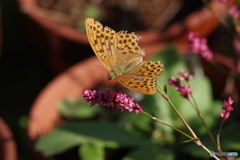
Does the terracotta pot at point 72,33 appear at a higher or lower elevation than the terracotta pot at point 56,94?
higher

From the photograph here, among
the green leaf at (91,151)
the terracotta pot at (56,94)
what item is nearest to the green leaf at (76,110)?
the terracotta pot at (56,94)

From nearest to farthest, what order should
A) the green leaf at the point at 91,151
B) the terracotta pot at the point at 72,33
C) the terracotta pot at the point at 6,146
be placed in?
1. the green leaf at the point at 91,151
2. the terracotta pot at the point at 6,146
3. the terracotta pot at the point at 72,33

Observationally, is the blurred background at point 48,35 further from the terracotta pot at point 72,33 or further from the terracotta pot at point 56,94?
the terracotta pot at point 56,94

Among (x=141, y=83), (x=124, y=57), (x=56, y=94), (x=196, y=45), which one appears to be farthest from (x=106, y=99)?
(x=56, y=94)

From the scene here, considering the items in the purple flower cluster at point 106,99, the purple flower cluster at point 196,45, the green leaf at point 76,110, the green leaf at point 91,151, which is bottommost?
the purple flower cluster at point 106,99

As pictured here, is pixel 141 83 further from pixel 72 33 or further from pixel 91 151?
pixel 72 33

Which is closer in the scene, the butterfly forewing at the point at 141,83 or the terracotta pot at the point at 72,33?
the butterfly forewing at the point at 141,83

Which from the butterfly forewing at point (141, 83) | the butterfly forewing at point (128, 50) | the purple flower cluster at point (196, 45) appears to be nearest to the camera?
the butterfly forewing at point (141, 83)
